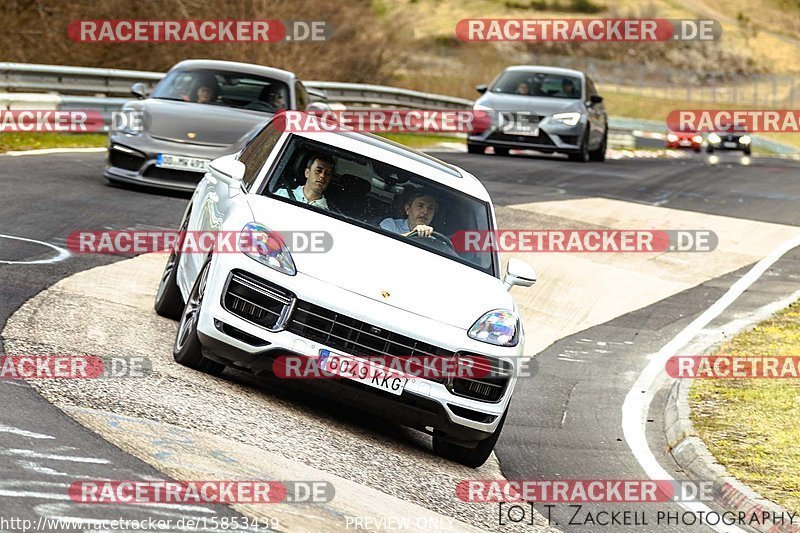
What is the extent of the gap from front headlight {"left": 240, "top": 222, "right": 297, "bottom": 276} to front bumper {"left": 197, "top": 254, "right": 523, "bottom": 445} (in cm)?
5

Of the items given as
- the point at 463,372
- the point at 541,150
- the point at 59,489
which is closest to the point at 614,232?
the point at 541,150

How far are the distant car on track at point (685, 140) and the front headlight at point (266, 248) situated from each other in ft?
126

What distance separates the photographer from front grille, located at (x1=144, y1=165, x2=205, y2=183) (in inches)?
600

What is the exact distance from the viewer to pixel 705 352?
1191cm

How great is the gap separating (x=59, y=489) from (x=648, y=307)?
30.9 feet

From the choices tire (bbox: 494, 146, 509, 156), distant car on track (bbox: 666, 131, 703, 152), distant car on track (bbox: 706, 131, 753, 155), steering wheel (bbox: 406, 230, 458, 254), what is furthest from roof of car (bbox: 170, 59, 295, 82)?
distant car on track (bbox: 706, 131, 753, 155)

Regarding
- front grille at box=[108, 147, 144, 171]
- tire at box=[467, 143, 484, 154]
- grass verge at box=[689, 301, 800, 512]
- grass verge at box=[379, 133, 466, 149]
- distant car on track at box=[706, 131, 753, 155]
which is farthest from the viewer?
distant car on track at box=[706, 131, 753, 155]

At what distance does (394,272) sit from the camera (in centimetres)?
759

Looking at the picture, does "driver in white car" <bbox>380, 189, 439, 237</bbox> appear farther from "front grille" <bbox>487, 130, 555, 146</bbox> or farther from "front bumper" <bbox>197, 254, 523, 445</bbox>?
"front grille" <bbox>487, 130, 555, 146</bbox>

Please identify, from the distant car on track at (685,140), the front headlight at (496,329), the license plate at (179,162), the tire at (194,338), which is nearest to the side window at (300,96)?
the license plate at (179,162)

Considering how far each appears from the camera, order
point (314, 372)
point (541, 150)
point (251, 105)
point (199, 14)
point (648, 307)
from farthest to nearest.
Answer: point (199, 14), point (541, 150), point (251, 105), point (648, 307), point (314, 372)

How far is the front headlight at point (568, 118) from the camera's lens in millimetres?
25539

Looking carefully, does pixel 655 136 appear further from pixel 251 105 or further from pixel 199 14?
pixel 251 105

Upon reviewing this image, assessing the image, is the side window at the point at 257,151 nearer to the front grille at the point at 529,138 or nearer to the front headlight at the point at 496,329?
the front headlight at the point at 496,329
